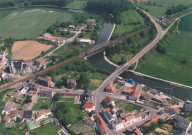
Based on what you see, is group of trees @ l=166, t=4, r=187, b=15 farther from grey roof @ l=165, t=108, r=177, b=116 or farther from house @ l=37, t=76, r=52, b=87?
house @ l=37, t=76, r=52, b=87

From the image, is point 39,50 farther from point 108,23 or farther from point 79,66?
point 108,23

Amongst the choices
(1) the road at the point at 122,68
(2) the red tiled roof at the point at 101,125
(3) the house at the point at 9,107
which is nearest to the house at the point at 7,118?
(3) the house at the point at 9,107

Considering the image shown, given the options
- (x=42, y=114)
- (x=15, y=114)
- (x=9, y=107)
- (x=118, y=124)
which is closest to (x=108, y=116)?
(x=118, y=124)

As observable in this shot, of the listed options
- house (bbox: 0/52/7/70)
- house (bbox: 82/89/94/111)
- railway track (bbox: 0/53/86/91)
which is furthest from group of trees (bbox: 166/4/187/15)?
house (bbox: 0/52/7/70)

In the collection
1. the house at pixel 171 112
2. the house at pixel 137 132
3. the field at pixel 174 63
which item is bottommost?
the house at pixel 137 132

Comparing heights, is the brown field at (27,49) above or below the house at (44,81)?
above

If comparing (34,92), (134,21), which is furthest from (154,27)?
(34,92)

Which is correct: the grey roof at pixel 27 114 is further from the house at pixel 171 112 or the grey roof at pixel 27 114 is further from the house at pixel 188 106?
the house at pixel 188 106
